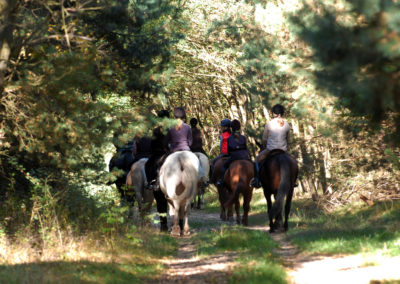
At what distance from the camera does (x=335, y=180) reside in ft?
57.7

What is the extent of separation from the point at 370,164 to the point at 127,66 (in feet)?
21.3

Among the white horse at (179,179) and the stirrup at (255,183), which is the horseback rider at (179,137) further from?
the stirrup at (255,183)

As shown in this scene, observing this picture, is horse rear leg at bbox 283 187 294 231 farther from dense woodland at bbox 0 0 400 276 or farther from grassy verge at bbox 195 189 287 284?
grassy verge at bbox 195 189 287 284

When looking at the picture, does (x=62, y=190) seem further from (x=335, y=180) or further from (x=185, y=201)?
(x=335, y=180)

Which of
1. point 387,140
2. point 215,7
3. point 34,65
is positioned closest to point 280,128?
point 387,140

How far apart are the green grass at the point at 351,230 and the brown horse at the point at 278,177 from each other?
0.54 m

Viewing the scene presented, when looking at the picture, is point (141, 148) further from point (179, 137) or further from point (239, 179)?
point (239, 179)

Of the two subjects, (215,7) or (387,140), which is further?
(215,7)

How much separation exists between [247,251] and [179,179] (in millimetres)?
3614

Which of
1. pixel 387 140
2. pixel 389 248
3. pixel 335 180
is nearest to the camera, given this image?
pixel 389 248

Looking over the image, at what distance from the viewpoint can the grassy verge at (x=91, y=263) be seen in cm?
804

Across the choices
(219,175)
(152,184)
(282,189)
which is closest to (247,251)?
(282,189)

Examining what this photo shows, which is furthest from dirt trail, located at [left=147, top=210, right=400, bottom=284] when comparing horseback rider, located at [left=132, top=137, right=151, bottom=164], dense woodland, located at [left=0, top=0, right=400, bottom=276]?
horseback rider, located at [left=132, top=137, right=151, bottom=164]

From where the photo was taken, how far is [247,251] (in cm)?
1038
